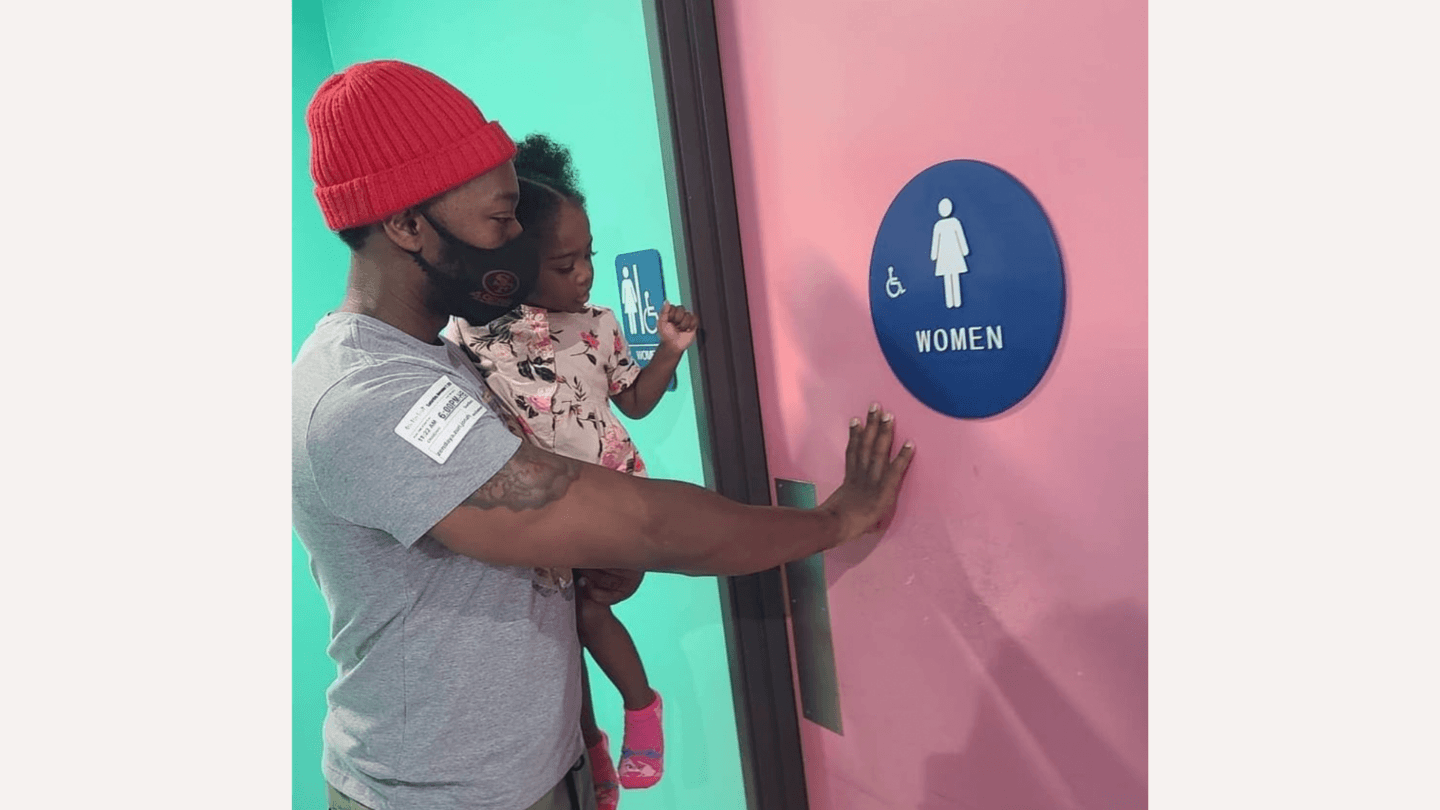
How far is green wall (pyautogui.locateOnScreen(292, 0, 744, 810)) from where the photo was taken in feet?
5.07

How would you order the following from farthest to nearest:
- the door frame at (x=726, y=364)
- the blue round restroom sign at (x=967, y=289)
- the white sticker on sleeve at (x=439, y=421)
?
the door frame at (x=726, y=364) → the blue round restroom sign at (x=967, y=289) → the white sticker on sleeve at (x=439, y=421)

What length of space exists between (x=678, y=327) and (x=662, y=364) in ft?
0.24

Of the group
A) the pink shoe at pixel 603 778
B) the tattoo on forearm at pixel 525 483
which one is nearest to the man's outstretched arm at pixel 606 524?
the tattoo on forearm at pixel 525 483

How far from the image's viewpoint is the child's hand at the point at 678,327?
138 cm

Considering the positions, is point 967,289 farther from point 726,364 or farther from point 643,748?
point 643,748

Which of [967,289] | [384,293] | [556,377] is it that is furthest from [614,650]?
[967,289]

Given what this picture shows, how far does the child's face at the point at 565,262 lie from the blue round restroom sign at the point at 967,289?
46cm

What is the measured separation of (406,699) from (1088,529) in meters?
0.80

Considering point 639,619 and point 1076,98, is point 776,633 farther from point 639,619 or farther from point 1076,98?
point 1076,98

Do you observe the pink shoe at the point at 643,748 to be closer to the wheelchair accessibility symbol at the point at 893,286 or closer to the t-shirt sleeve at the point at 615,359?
the t-shirt sleeve at the point at 615,359

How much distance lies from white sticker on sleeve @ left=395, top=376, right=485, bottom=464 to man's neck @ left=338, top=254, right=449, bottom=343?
0.65 ft

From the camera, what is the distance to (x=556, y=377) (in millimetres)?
1394

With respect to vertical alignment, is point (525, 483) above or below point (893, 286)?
below

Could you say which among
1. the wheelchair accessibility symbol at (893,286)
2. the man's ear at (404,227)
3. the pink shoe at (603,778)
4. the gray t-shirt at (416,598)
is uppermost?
the man's ear at (404,227)
